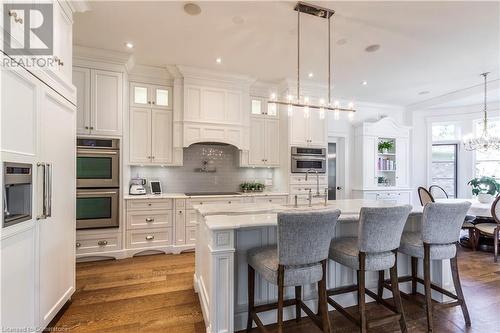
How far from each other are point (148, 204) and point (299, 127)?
2.97m

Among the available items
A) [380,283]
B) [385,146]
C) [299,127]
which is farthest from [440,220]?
[385,146]

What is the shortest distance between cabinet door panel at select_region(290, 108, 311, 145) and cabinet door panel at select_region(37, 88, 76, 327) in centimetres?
339

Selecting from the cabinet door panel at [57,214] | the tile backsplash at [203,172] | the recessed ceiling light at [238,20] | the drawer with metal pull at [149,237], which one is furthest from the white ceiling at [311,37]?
the drawer with metal pull at [149,237]

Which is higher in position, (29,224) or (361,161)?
(361,161)

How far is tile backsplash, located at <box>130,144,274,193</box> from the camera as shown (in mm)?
4441

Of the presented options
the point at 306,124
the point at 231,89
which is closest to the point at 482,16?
the point at 306,124

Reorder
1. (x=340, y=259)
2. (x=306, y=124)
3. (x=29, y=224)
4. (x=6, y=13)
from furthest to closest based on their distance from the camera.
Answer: (x=306, y=124), (x=340, y=259), (x=29, y=224), (x=6, y=13)

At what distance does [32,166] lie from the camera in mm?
1766

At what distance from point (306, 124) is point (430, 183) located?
391 centimetres

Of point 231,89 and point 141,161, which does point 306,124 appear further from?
point 141,161

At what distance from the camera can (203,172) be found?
15.3ft

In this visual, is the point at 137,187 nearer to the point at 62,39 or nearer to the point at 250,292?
the point at 62,39

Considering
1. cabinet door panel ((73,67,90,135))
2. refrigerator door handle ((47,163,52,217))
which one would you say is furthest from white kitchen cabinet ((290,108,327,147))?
refrigerator door handle ((47,163,52,217))

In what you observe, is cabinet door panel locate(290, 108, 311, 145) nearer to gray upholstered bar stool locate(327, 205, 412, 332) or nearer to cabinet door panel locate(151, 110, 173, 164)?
cabinet door panel locate(151, 110, 173, 164)
